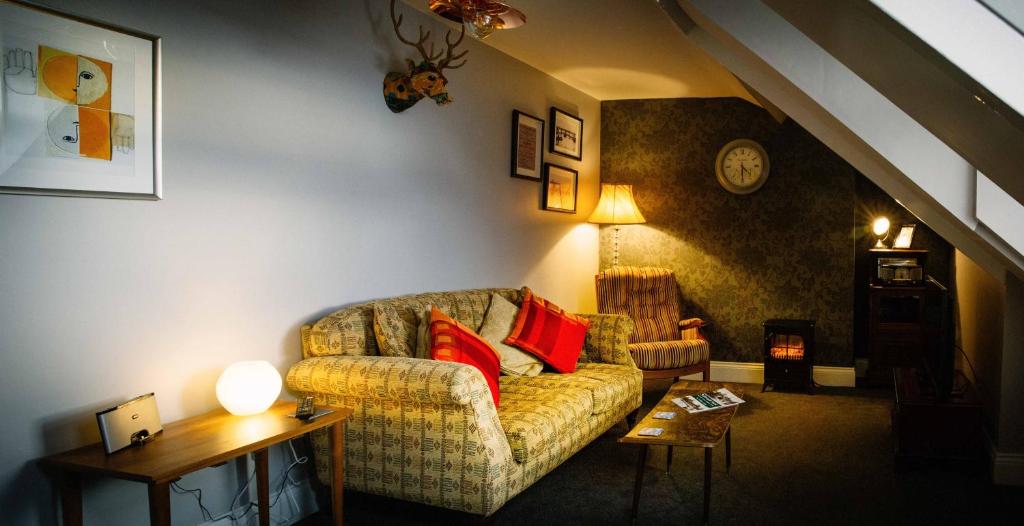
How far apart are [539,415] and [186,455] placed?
1455 mm

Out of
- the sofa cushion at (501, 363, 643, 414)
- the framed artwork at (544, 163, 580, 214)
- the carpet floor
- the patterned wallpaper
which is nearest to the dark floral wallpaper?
the patterned wallpaper

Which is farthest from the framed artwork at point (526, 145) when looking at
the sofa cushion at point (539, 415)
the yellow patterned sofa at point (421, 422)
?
the yellow patterned sofa at point (421, 422)

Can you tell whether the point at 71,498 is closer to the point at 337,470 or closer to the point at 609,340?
the point at 337,470

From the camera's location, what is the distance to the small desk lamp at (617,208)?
6.07 m

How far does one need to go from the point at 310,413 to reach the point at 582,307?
13.0 ft

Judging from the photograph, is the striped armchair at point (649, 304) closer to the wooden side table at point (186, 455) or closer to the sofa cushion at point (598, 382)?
the sofa cushion at point (598, 382)

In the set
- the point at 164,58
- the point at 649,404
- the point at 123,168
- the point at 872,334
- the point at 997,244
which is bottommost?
the point at 649,404

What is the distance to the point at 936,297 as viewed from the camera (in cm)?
571

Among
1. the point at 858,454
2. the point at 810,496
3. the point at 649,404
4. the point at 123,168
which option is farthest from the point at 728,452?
the point at 123,168

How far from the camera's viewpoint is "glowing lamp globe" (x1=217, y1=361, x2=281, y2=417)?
266 cm

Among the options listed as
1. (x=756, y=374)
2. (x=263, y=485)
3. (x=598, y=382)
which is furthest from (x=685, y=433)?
(x=756, y=374)

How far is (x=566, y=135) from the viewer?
584 centimetres

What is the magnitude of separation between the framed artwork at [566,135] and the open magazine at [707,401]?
2.51m

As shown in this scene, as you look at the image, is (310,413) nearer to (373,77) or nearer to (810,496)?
(373,77)
